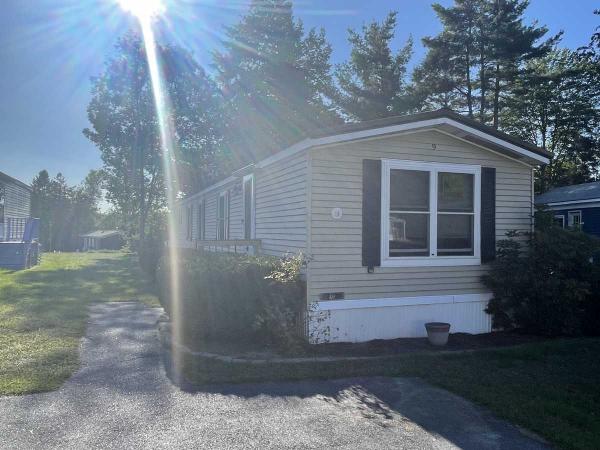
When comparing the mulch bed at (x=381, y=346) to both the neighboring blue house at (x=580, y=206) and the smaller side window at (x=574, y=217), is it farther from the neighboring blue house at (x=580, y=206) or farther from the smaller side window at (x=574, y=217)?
the smaller side window at (x=574, y=217)

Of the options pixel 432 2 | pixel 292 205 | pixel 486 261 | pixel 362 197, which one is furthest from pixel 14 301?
pixel 432 2

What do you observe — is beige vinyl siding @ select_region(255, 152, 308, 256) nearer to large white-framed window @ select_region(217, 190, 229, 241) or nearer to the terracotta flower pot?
the terracotta flower pot

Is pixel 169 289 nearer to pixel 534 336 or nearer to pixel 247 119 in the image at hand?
pixel 534 336

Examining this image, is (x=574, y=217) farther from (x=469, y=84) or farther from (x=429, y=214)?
(x=429, y=214)

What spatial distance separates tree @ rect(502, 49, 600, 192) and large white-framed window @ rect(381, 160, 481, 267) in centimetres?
2165

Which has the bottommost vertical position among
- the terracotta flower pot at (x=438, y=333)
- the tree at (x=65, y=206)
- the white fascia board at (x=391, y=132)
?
the terracotta flower pot at (x=438, y=333)

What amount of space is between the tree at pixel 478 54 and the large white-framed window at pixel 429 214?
2025cm

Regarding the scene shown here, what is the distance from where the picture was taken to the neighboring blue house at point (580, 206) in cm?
1773

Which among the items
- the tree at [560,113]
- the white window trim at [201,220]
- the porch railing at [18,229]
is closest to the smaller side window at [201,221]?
the white window trim at [201,220]

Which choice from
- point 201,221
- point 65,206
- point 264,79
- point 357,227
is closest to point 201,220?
point 201,221

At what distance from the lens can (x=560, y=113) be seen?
3066 centimetres

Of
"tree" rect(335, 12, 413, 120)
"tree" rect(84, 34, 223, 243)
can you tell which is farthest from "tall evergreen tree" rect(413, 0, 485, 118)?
"tree" rect(84, 34, 223, 243)

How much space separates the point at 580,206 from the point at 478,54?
38.4 ft

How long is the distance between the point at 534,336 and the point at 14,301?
Result: 34.0 feet
